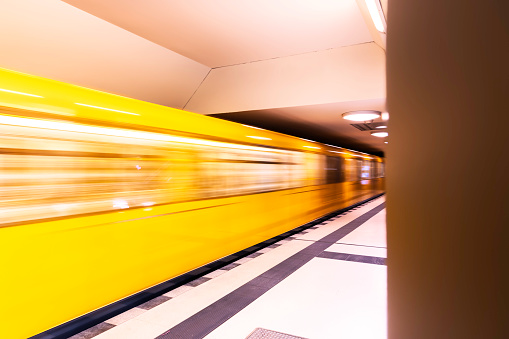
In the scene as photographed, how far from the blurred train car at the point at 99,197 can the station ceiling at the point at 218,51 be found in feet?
6.24

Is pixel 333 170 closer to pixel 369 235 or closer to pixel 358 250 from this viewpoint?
pixel 369 235

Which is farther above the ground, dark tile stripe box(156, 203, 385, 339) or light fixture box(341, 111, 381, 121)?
light fixture box(341, 111, 381, 121)

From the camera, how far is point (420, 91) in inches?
20.5

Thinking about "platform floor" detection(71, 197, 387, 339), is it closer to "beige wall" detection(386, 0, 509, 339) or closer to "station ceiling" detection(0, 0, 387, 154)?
"beige wall" detection(386, 0, 509, 339)

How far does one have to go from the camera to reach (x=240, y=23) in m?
4.89

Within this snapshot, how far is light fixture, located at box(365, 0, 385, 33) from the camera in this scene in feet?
11.6

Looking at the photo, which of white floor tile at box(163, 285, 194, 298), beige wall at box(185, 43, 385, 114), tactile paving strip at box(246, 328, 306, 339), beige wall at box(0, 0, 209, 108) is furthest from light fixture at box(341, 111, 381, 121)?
tactile paving strip at box(246, 328, 306, 339)

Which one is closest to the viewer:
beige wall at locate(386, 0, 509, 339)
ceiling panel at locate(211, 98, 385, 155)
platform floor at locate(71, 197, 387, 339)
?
beige wall at locate(386, 0, 509, 339)

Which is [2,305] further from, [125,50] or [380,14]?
[125,50]

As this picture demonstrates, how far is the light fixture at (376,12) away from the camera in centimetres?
354

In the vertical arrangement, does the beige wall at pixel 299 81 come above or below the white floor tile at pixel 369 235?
above

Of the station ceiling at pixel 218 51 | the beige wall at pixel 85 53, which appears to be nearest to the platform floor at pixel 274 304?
the station ceiling at pixel 218 51

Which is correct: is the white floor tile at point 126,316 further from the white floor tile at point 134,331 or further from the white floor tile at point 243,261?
the white floor tile at point 243,261

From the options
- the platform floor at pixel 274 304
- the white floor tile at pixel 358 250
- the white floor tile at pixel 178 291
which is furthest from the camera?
the white floor tile at pixel 358 250
